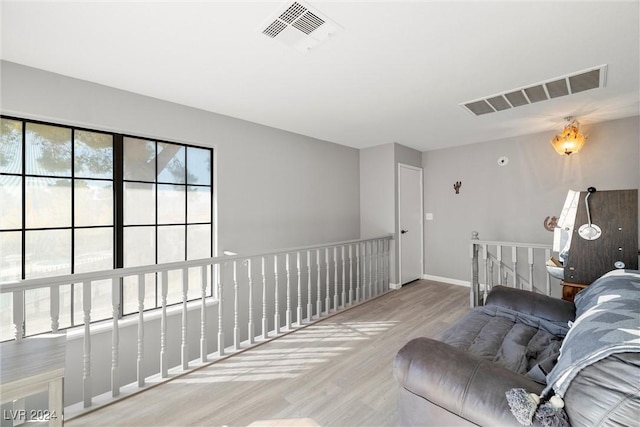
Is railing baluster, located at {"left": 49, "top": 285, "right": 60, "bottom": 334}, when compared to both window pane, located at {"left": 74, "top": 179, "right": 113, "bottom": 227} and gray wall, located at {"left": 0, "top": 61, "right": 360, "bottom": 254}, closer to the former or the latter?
window pane, located at {"left": 74, "top": 179, "right": 113, "bottom": 227}

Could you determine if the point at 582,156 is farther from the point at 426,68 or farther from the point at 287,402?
the point at 287,402

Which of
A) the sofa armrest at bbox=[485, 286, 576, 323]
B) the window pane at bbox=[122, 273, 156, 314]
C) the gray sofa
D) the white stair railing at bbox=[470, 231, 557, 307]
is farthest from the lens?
the white stair railing at bbox=[470, 231, 557, 307]

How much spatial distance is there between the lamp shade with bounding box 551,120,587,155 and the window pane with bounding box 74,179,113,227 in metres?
5.13

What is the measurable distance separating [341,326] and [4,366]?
2576 millimetres

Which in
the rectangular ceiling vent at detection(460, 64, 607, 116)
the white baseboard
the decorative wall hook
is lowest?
the white baseboard

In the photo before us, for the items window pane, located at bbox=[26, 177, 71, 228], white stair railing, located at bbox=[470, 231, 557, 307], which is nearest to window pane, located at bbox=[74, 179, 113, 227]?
window pane, located at bbox=[26, 177, 71, 228]

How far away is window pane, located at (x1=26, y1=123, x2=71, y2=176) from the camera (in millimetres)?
2223

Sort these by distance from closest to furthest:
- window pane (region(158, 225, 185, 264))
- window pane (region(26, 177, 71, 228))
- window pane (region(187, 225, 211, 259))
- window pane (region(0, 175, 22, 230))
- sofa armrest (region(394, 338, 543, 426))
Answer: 1. sofa armrest (region(394, 338, 543, 426))
2. window pane (region(0, 175, 22, 230))
3. window pane (region(26, 177, 71, 228))
4. window pane (region(158, 225, 185, 264))
5. window pane (region(187, 225, 211, 259))

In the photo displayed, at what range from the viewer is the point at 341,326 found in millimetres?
3074

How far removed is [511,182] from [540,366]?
3.64 m

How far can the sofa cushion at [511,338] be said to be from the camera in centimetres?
A: 149

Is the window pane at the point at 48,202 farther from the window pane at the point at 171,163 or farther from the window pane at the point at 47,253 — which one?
the window pane at the point at 171,163

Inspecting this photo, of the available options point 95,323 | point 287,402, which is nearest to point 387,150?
point 287,402

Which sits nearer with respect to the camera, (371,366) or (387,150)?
(371,366)
